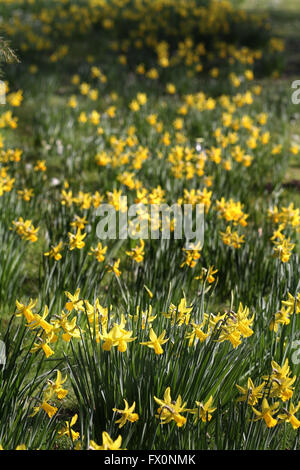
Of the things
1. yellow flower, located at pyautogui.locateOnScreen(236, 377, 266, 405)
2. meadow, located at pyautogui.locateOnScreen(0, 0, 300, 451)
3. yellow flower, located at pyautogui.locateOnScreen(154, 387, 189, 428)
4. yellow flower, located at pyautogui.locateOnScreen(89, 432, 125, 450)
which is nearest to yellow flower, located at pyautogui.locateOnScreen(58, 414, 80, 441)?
meadow, located at pyautogui.locateOnScreen(0, 0, 300, 451)

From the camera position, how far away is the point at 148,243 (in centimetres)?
363

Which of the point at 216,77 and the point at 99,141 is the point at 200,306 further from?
the point at 216,77

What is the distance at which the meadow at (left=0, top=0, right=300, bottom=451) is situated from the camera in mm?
2117

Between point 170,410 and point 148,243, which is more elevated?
point 148,243

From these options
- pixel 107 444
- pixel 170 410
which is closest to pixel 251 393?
pixel 170 410

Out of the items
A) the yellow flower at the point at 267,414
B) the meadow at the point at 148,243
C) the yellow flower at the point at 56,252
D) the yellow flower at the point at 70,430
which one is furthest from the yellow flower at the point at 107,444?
the yellow flower at the point at 56,252

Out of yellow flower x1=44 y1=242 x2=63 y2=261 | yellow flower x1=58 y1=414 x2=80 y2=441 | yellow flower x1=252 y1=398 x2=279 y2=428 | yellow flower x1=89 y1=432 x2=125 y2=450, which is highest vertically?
yellow flower x1=44 y1=242 x2=63 y2=261

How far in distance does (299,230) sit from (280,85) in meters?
5.51

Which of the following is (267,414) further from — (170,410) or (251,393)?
(170,410)

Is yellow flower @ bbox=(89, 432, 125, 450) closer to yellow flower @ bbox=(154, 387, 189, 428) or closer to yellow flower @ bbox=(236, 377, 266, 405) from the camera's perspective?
yellow flower @ bbox=(154, 387, 189, 428)

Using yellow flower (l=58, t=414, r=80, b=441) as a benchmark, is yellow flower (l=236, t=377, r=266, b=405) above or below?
above

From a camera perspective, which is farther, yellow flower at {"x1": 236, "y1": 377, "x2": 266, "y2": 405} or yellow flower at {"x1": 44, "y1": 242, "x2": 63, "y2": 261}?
yellow flower at {"x1": 44, "y1": 242, "x2": 63, "y2": 261}

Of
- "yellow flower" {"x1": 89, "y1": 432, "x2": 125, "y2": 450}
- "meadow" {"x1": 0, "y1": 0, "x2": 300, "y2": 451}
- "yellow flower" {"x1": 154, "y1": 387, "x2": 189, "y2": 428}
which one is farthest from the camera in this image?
"meadow" {"x1": 0, "y1": 0, "x2": 300, "y2": 451}

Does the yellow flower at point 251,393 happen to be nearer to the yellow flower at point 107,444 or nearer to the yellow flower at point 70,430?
the yellow flower at point 107,444
